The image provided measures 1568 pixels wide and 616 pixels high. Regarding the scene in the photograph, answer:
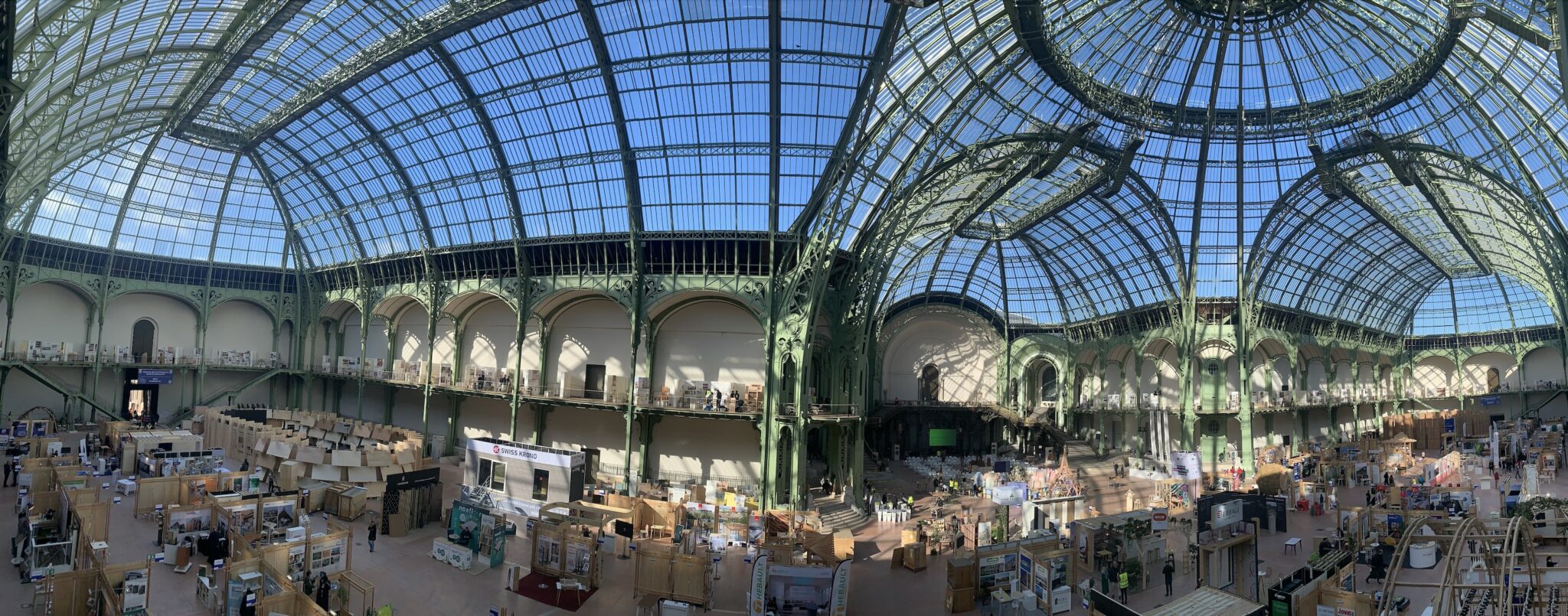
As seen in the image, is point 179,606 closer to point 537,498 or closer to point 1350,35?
point 537,498

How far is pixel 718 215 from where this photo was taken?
142ft

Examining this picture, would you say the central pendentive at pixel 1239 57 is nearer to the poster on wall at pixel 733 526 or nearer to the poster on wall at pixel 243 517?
the poster on wall at pixel 733 526

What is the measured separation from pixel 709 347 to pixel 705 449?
5.90 metres

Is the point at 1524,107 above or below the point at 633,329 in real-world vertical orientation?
above

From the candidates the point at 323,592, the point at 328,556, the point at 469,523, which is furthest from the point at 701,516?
the point at 323,592

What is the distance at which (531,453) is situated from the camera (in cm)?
3581

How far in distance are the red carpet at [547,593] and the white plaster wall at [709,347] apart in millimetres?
22017

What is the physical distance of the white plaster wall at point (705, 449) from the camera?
151 ft

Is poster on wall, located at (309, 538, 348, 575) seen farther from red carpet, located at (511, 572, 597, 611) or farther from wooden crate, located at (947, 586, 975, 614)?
wooden crate, located at (947, 586, 975, 614)

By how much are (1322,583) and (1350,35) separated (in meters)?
29.9

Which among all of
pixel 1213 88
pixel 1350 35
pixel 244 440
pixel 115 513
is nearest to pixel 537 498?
pixel 115 513

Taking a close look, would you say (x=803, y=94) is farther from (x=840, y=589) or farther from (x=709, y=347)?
(x=840, y=589)

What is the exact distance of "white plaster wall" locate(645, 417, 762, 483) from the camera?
46.1 metres

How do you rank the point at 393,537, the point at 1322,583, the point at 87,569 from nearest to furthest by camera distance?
the point at 87,569, the point at 1322,583, the point at 393,537
